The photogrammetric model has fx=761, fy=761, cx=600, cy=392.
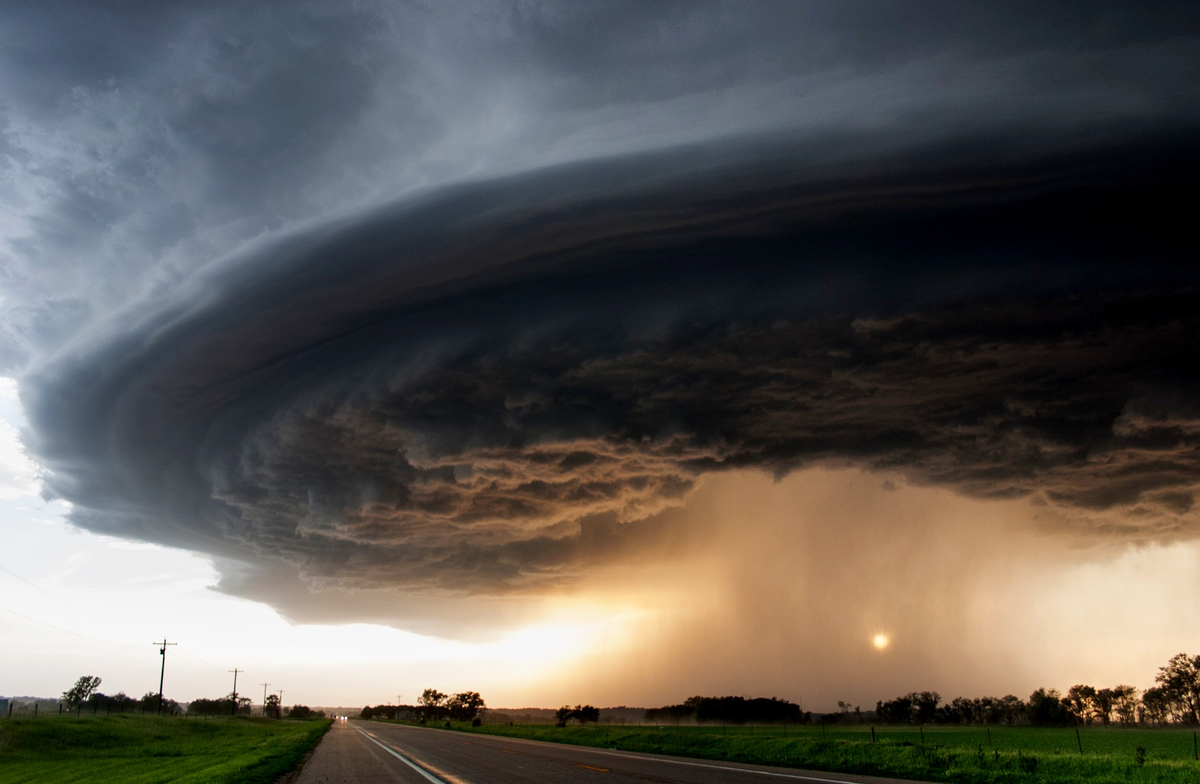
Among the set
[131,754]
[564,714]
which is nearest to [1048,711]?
[564,714]

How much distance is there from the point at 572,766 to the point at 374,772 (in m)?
7.56

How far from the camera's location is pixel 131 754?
218 feet

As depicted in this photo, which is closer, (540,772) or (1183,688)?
(540,772)

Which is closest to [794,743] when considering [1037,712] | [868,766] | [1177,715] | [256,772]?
[868,766]

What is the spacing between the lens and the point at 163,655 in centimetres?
14112

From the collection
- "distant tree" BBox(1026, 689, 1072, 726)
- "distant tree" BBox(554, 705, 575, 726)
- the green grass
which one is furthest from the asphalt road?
"distant tree" BBox(1026, 689, 1072, 726)

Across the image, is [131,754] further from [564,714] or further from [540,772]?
[564,714]

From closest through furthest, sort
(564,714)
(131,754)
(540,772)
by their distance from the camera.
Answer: (540,772)
(131,754)
(564,714)

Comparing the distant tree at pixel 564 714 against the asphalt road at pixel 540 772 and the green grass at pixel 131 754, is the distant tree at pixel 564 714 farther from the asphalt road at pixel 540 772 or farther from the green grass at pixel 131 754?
the asphalt road at pixel 540 772

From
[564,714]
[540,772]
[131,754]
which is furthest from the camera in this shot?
[564,714]

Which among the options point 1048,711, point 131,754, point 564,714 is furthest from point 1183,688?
point 131,754

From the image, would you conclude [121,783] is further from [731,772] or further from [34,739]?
[34,739]

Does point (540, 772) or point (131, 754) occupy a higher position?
point (540, 772)

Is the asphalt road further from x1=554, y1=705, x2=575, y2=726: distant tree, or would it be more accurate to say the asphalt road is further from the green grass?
x1=554, y1=705, x2=575, y2=726: distant tree
